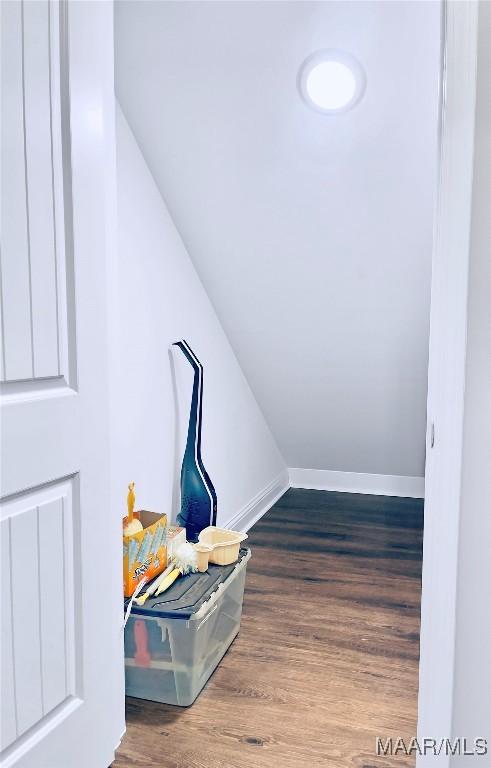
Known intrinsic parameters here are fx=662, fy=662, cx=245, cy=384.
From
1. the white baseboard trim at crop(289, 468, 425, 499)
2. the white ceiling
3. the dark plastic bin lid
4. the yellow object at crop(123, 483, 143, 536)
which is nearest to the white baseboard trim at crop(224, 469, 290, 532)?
the white baseboard trim at crop(289, 468, 425, 499)

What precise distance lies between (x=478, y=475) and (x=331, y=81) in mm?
1412

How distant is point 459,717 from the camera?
1.24 meters

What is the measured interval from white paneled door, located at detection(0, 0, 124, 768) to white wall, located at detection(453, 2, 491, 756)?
770mm

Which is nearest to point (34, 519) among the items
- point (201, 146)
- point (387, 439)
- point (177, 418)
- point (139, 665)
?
point (139, 665)

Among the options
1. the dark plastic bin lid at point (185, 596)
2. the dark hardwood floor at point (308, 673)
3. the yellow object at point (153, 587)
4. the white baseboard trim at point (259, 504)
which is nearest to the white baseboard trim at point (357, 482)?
the white baseboard trim at point (259, 504)

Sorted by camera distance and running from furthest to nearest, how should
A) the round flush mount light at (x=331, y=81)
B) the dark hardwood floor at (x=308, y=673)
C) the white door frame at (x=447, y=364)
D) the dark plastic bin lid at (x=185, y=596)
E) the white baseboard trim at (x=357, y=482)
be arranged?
the white baseboard trim at (x=357, y=482) < the round flush mount light at (x=331, y=81) < the dark plastic bin lid at (x=185, y=596) < the dark hardwood floor at (x=308, y=673) < the white door frame at (x=447, y=364)

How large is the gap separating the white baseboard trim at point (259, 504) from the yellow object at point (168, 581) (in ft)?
3.79

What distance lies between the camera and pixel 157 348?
2.37 metres

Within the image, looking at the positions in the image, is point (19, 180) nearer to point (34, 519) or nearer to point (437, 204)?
point (34, 519)

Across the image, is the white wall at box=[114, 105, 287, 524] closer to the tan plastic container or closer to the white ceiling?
the white ceiling

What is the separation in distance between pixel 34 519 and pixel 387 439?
2.68 meters

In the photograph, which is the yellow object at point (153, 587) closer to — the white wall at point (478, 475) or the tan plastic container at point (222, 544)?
the tan plastic container at point (222, 544)

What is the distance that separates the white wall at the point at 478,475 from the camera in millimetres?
1169

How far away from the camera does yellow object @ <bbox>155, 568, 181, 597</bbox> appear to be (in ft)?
6.10
